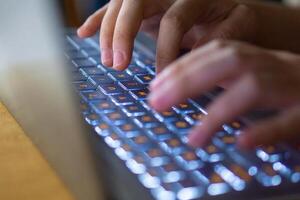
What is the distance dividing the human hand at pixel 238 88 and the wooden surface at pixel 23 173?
0.28 feet

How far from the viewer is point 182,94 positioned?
0.34m

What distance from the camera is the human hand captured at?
0.34 metres

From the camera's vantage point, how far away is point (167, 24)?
60 centimetres

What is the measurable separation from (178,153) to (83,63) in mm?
271

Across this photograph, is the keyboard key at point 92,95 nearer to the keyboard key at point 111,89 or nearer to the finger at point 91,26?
the keyboard key at point 111,89

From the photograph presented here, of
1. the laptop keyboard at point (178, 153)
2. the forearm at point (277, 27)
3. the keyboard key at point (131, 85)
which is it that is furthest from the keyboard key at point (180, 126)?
the forearm at point (277, 27)

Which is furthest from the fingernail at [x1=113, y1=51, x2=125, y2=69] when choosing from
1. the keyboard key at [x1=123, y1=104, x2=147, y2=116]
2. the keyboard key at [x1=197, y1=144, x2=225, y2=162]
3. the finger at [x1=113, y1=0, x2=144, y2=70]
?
the keyboard key at [x1=197, y1=144, x2=225, y2=162]

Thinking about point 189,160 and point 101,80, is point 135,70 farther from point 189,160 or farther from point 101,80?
point 189,160

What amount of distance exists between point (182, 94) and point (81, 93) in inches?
6.6

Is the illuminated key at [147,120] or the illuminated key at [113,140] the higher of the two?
the illuminated key at [113,140]

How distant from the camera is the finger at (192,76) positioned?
0.34 metres

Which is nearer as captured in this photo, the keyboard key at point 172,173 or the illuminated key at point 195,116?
the keyboard key at point 172,173

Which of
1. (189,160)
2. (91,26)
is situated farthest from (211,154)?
(91,26)

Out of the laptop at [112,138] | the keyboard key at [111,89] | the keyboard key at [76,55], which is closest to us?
the laptop at [112,138]
